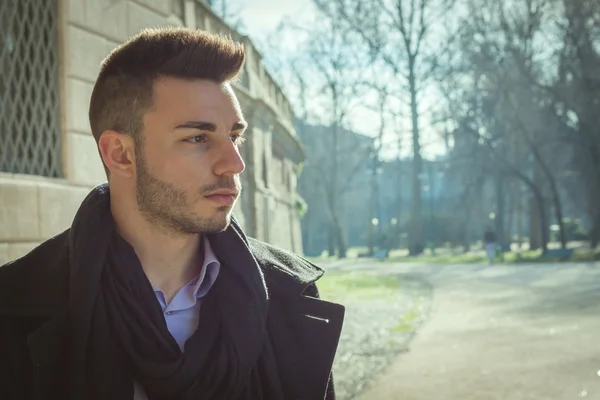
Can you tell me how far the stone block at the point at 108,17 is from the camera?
20.9ft

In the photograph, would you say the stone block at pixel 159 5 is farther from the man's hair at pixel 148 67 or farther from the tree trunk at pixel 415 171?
the tree trunk at pixel 415 171

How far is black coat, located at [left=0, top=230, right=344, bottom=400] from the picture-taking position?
6.19 ft

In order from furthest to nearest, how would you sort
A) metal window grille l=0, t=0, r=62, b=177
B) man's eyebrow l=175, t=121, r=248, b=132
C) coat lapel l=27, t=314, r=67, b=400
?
metal window grille l=0, t=0, r=62, b=177 < man's eyebrow l=175, t=121, r=248, b=132 < coat lapel l=27, t=314, r=67, b=400

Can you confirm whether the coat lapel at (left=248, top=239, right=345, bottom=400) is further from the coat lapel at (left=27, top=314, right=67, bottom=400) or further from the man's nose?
the coat lapel at (left=27, top=314, right=67, bottom=400)

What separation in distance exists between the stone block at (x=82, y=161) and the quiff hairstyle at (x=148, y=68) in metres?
4.02

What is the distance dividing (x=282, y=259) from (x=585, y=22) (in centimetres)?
2370

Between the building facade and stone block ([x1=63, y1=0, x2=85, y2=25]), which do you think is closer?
the building facade

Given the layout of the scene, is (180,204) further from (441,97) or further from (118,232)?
(441,97)

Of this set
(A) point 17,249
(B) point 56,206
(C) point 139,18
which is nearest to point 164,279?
(A) point 17,249

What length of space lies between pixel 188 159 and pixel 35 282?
0.58 meters

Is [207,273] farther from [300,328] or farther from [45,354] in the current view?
[45,354]

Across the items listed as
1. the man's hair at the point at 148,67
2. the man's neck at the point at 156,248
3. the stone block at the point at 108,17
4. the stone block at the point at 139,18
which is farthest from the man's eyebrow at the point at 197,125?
the stone block at the point at 139,18

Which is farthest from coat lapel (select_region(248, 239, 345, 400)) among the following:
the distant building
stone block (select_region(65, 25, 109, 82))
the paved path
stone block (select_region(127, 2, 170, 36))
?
the distant building

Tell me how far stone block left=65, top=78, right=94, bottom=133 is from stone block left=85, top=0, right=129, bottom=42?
23.6 inches
